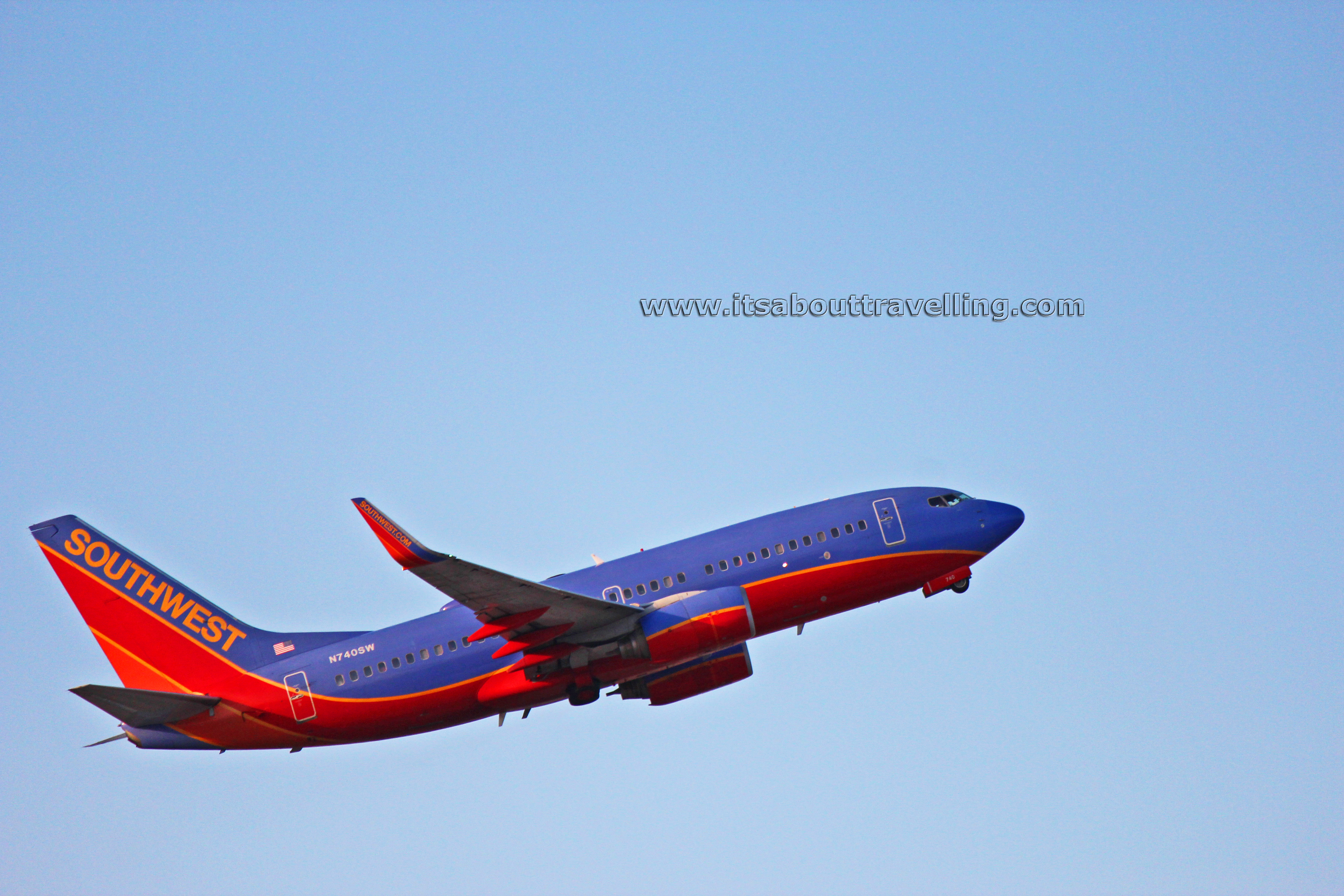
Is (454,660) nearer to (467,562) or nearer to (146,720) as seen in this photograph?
(467,562)

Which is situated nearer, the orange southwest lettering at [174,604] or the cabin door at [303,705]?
the cabin door at [303,705]

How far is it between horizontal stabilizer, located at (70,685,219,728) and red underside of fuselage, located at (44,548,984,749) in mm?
392

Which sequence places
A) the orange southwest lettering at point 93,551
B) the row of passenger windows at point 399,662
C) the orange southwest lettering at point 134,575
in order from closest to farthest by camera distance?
the row of passenger windows at point 399,662
the orange southwest lettering at point 134,575
the orange southwest lettering at point 93,551

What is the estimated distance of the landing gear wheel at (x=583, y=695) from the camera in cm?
4331

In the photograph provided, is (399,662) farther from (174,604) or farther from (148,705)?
(174,604)

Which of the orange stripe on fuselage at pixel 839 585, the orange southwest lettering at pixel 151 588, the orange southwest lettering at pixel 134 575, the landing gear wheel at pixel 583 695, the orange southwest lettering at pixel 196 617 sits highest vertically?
the orange southwest lettering at pixel 134 575

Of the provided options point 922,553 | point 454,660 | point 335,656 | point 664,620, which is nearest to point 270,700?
point 335,656

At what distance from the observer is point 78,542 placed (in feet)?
149

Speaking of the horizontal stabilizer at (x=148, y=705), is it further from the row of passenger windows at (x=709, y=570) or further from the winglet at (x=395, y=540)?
the row of passenger windows at (x=709, y=570)

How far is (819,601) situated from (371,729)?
15.1 metres

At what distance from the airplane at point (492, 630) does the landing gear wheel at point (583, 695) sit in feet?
0.30

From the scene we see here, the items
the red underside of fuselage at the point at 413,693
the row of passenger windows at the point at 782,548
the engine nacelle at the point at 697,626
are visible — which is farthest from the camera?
the row of passenger windows at the point at 782,548

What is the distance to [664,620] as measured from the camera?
135 ft

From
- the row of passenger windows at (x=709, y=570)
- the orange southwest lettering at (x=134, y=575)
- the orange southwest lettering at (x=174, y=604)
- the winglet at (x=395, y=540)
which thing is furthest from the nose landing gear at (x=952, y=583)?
the orange southwest lettering at (x=134, y=575)
